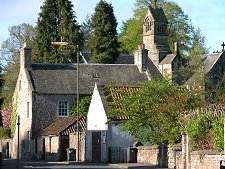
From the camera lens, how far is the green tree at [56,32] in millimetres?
80812

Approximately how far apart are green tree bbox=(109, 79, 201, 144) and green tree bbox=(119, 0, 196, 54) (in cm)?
5358

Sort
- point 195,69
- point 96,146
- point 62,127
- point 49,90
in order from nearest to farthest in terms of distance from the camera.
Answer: point 96,146, point 62,127, point 49,90, point 195,69

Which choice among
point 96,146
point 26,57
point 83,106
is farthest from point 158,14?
point 96,146

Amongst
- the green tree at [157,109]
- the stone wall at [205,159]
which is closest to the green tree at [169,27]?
the green tree at [157,109]

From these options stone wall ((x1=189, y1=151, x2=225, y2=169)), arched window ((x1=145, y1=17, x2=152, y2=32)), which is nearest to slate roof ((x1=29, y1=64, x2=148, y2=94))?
stone wall ((x1=189, y1=151, x2=225, y2=169))

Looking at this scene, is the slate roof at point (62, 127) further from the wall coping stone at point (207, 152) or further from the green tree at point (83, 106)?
the wall coping stone at point (207, 152)

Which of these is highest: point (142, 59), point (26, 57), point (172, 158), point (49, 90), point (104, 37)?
point (104, 37)

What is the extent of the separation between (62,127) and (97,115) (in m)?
6.70

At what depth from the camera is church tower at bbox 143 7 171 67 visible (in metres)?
95.2

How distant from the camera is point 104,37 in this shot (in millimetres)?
83375

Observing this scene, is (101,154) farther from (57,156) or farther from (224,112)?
(224,112)

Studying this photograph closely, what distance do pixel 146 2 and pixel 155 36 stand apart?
6.63 metres

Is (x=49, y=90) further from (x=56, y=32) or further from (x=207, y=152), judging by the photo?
(x=207, y=152)

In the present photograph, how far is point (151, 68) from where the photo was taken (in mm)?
76812
